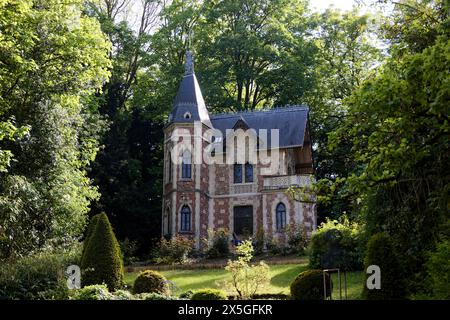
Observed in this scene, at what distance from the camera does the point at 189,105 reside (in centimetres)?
3222

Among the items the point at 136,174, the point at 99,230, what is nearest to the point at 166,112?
the point at 136,174

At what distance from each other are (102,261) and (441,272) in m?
8.68

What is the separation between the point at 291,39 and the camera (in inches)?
1494

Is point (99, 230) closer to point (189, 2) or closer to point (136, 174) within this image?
point (136, 174)

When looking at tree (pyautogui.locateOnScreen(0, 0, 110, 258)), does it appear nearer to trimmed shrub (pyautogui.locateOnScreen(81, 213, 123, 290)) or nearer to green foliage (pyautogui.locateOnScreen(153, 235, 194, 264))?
trimmed shrub (pyautogui.locateOnScreen(81, 213, 123, 290))

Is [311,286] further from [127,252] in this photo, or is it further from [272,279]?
[127,252]

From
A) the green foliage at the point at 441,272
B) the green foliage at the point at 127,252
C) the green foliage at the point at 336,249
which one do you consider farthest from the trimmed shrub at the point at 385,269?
the green foliage at the point at 127,252

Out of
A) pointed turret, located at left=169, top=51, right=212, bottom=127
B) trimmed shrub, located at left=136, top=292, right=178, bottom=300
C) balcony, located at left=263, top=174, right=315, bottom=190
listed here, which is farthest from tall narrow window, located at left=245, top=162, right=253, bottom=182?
trimmed shrub, located at left=136, top=292, right=178, bottom=300

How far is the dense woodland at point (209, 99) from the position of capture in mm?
10594

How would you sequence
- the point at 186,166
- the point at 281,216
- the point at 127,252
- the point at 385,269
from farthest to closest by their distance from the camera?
the point at 186,166
the point at 281,216
the point at 127,252
the point at 385,269

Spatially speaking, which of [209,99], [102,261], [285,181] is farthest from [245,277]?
[209,99]

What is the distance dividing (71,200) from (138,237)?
11.1 meters

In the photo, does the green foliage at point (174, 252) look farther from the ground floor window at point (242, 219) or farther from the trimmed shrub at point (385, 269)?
the trimmed shrub at point (385, 269)

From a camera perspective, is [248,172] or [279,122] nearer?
[248,172]
